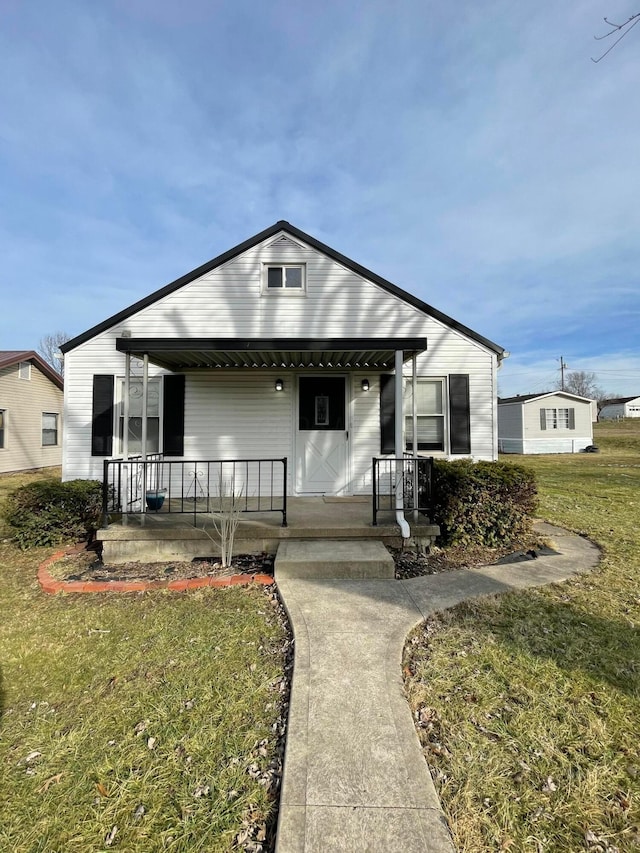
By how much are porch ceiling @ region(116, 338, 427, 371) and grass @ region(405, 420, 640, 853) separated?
3.31m

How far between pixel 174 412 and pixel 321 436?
2730 millimetres

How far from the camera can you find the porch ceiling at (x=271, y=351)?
5.11 m

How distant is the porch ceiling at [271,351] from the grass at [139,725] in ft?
10.3

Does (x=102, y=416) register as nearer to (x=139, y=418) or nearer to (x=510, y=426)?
(x=139, y=418)

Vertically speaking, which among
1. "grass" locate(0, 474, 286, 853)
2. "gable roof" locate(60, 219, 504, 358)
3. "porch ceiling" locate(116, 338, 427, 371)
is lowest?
"grass" locate(0, 474, 286, 853)

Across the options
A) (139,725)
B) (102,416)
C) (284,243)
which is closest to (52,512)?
(102,416)

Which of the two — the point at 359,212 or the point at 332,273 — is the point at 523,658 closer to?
the point at 332,273

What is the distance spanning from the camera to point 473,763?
72.4 inches

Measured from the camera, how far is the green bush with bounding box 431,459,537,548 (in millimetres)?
5113

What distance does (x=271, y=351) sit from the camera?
17.9 feet

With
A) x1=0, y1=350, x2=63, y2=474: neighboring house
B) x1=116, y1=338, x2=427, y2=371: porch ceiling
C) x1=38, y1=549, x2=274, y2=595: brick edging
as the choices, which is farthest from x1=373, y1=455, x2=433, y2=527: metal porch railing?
x1=0, y1=350, x2=63, y2=474: neighboring house

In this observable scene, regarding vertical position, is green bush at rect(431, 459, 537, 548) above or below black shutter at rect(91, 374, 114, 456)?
below

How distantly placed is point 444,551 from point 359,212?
11442 millimetres

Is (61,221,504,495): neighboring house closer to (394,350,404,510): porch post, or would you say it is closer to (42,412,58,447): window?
(394,350,404,510): porch post
